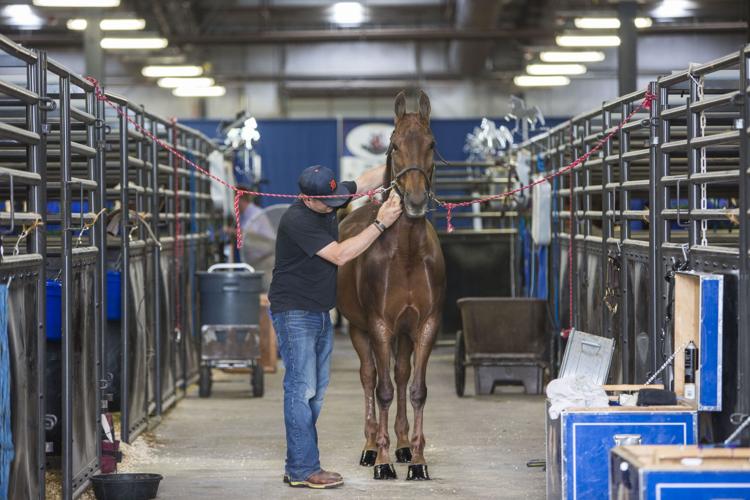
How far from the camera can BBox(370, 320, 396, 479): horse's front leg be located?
7.09 metres

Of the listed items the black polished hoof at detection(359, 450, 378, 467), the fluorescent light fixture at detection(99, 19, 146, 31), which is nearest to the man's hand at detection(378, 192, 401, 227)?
the black polished hoof at detection(359, 450, 378, 467)

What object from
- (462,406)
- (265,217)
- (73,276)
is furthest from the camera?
(265,217)

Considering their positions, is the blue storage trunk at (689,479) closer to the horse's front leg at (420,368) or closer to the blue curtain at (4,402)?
the blue curtain at (4,402)

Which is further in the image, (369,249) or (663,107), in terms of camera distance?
(369,249)

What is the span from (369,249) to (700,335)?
8.92ft

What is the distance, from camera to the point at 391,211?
662 cm

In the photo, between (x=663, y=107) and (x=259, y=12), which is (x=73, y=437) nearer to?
(x=663, y=107)

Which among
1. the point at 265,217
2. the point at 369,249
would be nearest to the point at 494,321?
the point at 265,217

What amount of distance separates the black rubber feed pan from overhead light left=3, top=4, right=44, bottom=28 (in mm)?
16767

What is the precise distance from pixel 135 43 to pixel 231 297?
30.8 ft

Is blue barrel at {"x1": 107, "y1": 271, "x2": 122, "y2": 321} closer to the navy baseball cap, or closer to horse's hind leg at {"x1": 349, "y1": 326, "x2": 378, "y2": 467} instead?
horse's hind leg at {"x1": 349, "y1": 326, "x2": 378, "y2": 467}

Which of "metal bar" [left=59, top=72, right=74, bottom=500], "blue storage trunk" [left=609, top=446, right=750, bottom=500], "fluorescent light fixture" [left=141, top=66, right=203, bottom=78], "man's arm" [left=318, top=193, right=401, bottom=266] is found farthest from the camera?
"fluorescent light fixture" [left=141, top=66, right=203, bottom=78]

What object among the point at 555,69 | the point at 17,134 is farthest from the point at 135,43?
the point at 17,134

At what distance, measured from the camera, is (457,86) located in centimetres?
2702
